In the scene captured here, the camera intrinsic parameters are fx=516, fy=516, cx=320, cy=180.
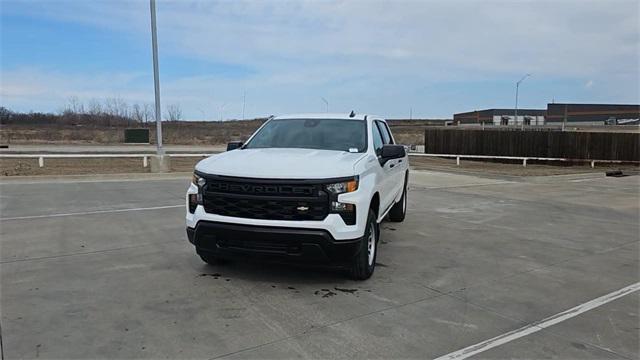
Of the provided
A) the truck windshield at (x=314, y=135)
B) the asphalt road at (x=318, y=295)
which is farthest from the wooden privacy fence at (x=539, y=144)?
the truck windshield at (x=314, y=135)

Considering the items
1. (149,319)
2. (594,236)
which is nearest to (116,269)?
(149,319)

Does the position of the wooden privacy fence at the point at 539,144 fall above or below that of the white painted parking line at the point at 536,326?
above

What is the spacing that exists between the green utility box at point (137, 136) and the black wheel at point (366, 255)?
60.2 m

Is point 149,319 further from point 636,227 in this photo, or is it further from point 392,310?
point 636,227

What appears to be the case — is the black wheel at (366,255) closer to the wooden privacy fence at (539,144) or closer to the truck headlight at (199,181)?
the truck headlight at (199,181)

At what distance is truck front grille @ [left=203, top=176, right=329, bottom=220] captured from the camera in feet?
16.8

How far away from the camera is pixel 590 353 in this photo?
3.98 m

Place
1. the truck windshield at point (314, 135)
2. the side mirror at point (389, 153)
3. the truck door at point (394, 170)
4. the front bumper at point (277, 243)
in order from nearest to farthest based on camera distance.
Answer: the front bumper at point (277, 243)
the side mirror at point (389, 153)
the truck windshield at point (314, 135)
the truck door at point (394, 170)

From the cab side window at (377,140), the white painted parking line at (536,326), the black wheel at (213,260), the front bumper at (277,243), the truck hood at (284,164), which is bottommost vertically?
the white painted parking line at (536,326)

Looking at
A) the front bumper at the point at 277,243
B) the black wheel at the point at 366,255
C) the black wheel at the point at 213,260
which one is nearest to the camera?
the front bumper at the point at 277,243

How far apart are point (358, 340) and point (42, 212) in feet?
26.3

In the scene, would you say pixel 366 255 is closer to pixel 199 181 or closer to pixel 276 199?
pixel 276 199

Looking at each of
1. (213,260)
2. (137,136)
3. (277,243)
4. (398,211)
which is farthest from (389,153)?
(137,136)

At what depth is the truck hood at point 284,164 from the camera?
204 inches
